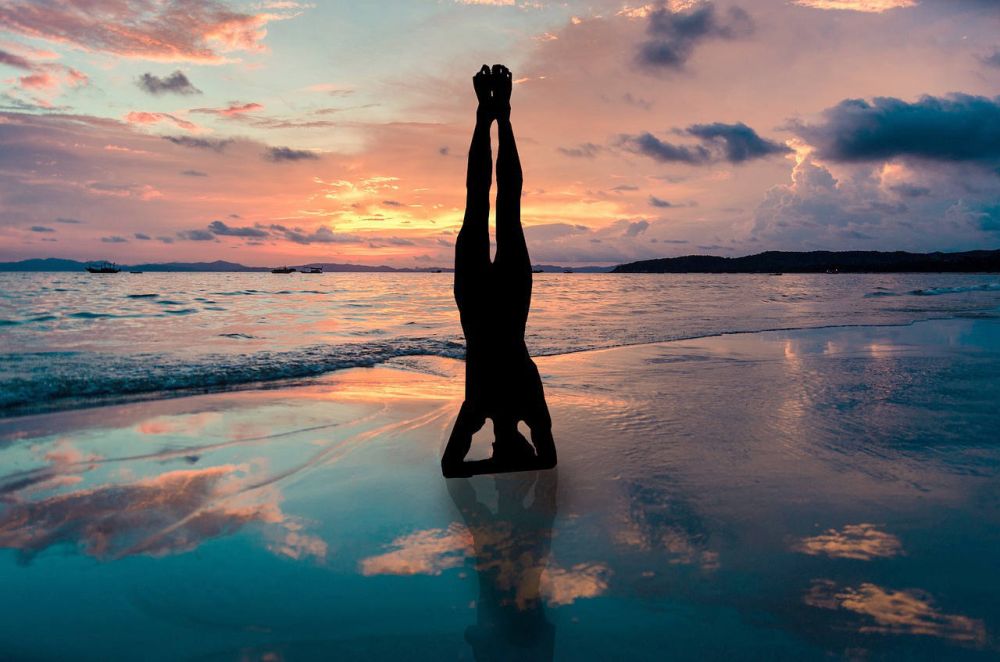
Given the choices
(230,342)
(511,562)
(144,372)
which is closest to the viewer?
(511,562)

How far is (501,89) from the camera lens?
484 cm

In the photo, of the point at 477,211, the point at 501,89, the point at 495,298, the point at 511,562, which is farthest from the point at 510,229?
the point at 511,562

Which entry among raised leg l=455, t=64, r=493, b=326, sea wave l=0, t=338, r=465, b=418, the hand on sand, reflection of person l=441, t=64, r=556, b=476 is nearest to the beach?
reflection of person l=441, t=64, r=556, b=476

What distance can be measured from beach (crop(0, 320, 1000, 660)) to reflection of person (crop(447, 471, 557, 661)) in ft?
0.06

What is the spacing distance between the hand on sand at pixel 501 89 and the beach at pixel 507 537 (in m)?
3.26

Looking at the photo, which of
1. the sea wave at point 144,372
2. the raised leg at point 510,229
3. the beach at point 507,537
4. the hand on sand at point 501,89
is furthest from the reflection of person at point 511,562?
the sea wave at point 144,372

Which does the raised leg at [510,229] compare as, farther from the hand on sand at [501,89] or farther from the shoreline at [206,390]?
the shoreline at [206,390]

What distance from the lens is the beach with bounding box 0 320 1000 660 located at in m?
2.92

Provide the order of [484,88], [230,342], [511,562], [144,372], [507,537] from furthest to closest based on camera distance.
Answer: [230,342]
[144,372]
[484,88]
[507,537]
[511,562]

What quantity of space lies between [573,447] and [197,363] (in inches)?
366

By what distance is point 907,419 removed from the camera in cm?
714

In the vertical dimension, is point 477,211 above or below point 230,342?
above

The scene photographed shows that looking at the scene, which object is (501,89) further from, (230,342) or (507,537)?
(230,342)

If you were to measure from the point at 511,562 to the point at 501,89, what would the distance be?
147 inches
